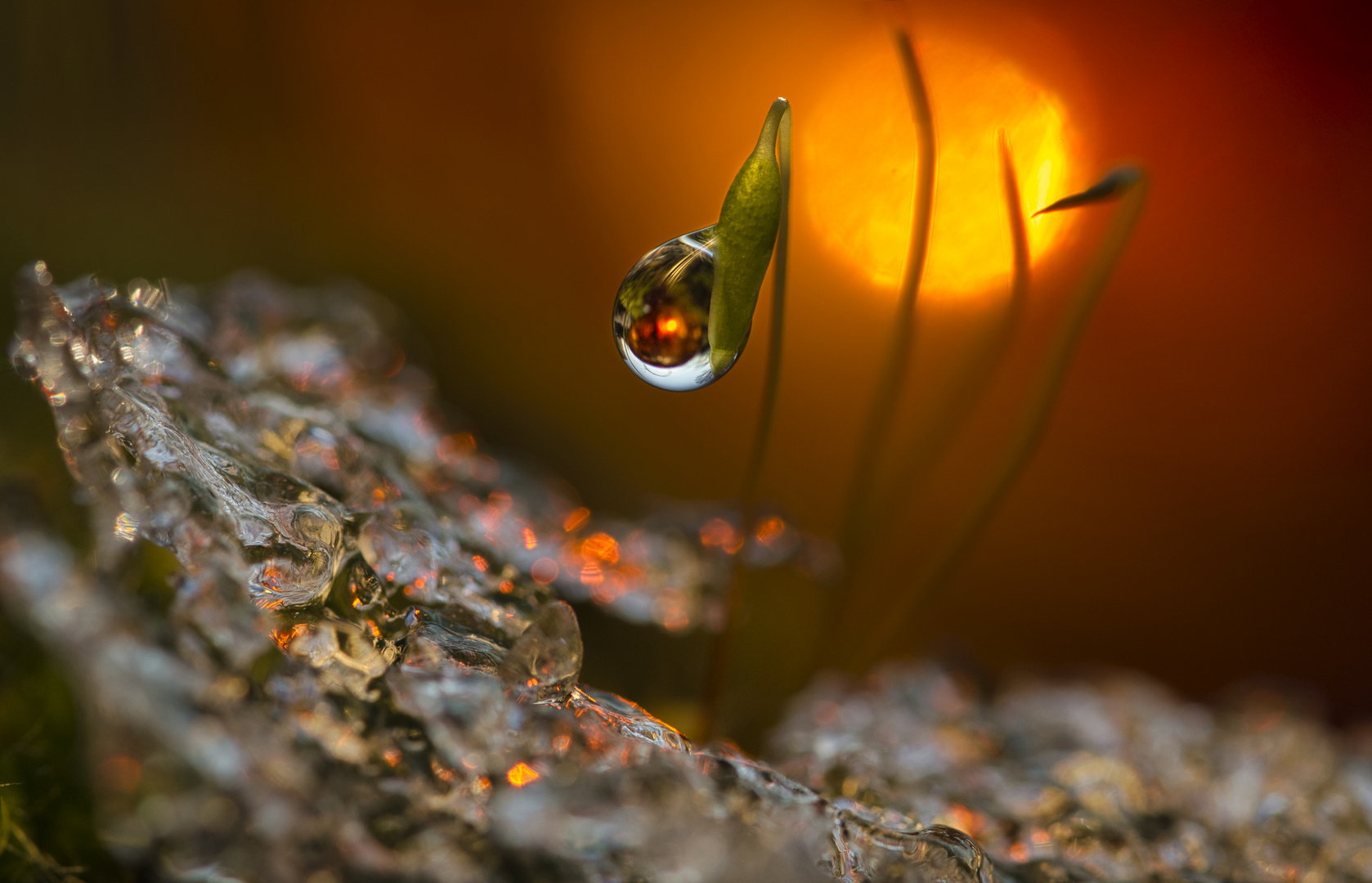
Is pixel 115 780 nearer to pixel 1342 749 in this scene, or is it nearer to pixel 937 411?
pixel 937 411

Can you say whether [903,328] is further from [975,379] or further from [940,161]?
[940,161]

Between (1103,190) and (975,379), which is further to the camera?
(975,379)

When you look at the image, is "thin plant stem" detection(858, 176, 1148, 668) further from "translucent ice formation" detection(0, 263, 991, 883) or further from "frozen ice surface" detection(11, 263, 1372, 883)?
"translucent ice formation" detection(0, 263, 991, 883)

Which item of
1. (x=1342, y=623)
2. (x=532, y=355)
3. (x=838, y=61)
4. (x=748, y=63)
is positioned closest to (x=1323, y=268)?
(x=1342, y=623)

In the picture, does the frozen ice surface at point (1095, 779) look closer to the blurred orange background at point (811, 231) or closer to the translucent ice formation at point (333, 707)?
the translucent ice formation at point (333, 707)

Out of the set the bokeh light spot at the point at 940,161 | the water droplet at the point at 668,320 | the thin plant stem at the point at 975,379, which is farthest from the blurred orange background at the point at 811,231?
the water droplet at the point at 668,320

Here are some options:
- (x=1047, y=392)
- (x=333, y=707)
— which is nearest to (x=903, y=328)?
(x=1047, y=392)
